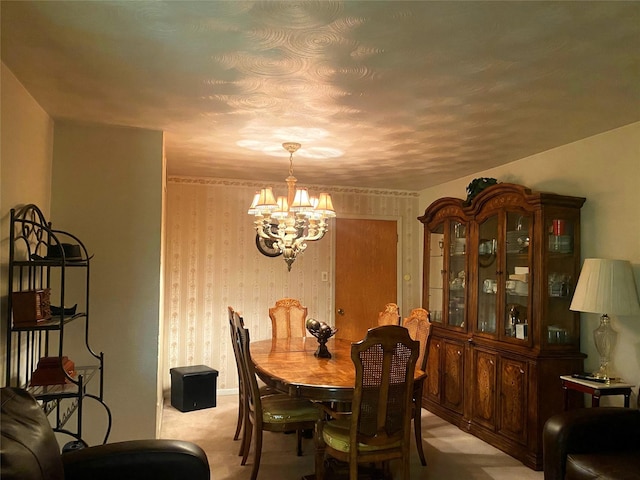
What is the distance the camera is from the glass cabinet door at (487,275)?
3916 mm

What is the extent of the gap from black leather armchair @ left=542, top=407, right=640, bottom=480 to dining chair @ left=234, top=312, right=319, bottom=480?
145 cm

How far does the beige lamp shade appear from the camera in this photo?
9.51 feet

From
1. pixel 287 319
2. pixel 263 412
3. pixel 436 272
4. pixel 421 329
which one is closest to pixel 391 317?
pixel 421 329

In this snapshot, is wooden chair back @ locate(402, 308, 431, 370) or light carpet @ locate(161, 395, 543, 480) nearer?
light carpet @ locate(161, 395, 543, 480)

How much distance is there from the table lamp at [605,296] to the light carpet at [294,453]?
102cm

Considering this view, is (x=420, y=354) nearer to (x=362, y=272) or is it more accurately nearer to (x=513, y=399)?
(x=513, y=399)

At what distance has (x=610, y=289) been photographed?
9.60 feet

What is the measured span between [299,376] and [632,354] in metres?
2.20

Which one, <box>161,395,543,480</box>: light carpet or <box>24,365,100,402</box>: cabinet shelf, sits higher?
<box>24,365,100,402</box>: cabinet shelf

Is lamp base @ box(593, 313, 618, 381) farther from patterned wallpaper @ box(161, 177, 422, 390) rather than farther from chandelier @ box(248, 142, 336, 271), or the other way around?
patterned wallpaper @ box(161, 177, 422, 390)

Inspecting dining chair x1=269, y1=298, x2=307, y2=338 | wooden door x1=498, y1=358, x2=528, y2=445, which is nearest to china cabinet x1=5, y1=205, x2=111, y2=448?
dining chair x1=269, y1=298, x2=307, y2=338

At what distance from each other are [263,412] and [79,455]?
1.37 meters

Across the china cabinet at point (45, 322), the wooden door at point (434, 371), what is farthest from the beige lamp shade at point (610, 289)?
the china cabinet at point (45, 322)

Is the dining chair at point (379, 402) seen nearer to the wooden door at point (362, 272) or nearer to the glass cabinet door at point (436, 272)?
the glass cabinet door at point (436, 272)
